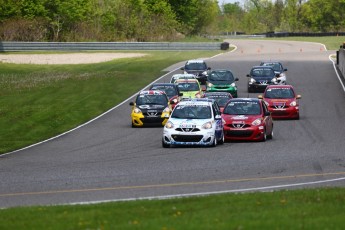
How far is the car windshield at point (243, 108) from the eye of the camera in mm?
29672

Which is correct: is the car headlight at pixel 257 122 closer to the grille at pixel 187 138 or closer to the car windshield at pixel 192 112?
the car windshield at pixel 192 112

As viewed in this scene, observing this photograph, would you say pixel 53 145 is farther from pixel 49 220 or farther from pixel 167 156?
pixel 49 220

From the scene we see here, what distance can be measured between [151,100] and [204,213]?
896 inches

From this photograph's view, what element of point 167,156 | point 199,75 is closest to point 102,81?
point 199,75

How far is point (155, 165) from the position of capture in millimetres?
22125

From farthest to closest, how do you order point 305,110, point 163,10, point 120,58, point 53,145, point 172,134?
point 163,10 → point 120,58 → point 305,110 → point 53,145 → point 172,134

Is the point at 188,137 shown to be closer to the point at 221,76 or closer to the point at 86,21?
the point at 221,76

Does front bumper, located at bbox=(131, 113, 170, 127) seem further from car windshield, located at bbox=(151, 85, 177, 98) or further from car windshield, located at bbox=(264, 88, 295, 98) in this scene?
Result: car windshield, located at bbox=(264, 88, 295, 98)

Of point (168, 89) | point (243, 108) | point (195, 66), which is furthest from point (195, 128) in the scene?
point (195, 66)

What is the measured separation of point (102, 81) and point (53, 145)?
85.8 ft

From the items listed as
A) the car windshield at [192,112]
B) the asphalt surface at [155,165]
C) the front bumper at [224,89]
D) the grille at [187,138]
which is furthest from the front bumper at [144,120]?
the front bumper at [224,89]

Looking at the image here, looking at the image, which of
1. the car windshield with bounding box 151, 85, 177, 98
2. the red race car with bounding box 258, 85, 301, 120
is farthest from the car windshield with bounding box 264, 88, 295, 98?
the car windshield with bounding box 151, 85, 177, 98

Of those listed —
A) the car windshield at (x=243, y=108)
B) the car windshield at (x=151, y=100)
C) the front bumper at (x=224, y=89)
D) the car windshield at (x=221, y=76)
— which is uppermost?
the car windshield at (x=243, y=108)

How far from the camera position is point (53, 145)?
95.1 feet
